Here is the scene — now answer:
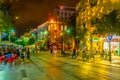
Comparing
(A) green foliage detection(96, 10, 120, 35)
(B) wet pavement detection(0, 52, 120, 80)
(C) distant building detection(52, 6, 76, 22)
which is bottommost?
(B) wet pavement detection(0, 52, 120, 80)

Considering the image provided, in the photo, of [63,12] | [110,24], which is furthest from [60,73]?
[63,12]

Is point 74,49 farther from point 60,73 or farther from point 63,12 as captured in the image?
point 63,12

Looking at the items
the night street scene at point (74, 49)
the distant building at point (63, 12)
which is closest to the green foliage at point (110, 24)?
the night street scene at point (74, 49)

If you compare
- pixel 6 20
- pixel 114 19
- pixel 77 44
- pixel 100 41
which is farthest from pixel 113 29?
pixel 77 44

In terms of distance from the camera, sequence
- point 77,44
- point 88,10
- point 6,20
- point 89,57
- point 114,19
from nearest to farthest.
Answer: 1. point 6,20
2. point 114,19
3. point 89,57
4. point 88,10
5. point 77,44

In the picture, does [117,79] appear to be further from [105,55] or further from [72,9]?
[72,9]

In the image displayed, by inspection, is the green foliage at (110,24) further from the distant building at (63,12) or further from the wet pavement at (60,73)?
the distant building at (63,12)

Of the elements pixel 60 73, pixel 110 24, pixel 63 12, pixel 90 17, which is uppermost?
pixel 63 12

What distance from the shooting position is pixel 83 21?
3255 inches

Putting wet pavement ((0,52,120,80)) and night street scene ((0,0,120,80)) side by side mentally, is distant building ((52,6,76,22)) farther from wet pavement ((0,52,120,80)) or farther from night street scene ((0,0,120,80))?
wet pavement ((0,52,120,80))

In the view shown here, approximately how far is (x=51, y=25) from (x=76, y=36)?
73.1 m

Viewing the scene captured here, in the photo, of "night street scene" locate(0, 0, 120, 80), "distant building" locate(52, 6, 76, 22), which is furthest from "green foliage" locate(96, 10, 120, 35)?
"distant building" locate(52, 6, 76, 22)

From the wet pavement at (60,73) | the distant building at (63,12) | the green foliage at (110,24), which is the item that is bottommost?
the wet pavement at (60,73)

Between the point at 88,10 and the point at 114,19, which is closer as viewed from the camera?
the point at 114,19
